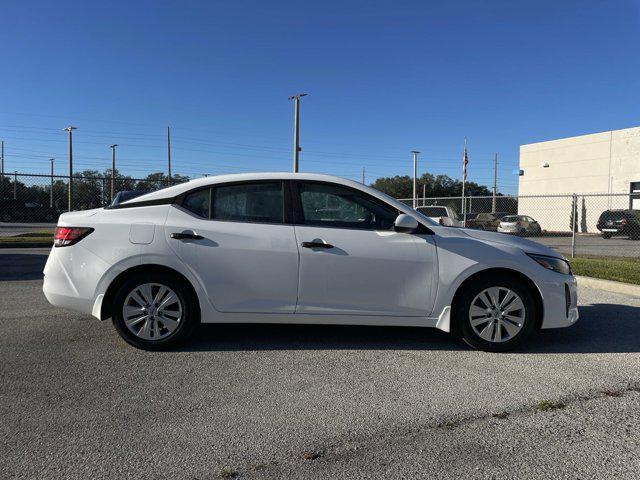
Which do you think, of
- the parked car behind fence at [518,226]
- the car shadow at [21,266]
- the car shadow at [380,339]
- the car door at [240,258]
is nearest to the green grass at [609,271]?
the car shadow at [380,339]

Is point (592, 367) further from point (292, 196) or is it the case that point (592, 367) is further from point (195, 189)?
point (195, 189)

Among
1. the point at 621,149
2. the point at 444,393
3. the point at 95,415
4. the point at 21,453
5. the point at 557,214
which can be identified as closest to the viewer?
the point at 21,453

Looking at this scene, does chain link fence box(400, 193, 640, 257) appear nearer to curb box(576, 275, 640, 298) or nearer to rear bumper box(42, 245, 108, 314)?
curb box(576, 275, 640, 298)

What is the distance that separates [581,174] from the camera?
3666 cm

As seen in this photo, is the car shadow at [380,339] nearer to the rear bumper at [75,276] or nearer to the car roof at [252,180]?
the rear bumper at [75,276]

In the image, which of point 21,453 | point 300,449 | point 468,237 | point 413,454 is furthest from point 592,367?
point 21,453

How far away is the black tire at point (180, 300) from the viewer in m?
4.51

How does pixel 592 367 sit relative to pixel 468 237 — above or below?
below

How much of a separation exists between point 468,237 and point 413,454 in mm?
2370

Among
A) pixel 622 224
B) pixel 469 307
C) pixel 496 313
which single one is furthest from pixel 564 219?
pixel 469 307

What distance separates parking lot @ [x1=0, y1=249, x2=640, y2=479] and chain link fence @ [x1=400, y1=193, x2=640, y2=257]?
12468 mm

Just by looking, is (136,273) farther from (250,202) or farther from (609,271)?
(609,271)

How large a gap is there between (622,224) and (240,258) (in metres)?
25.0

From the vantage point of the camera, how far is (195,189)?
15.4ft
